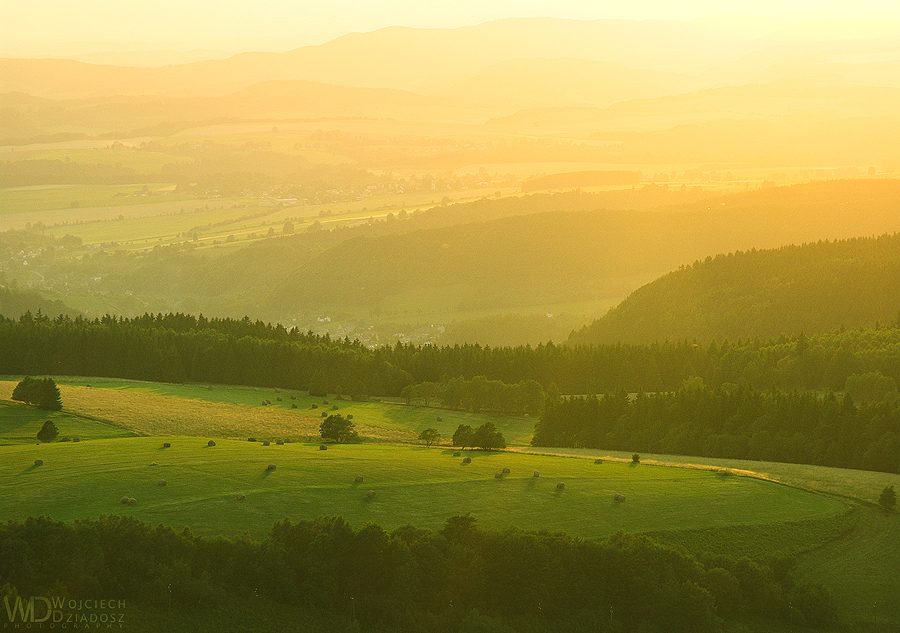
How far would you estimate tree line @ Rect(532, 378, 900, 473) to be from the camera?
328ft

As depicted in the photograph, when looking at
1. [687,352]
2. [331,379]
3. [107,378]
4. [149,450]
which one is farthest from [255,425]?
[687,352]

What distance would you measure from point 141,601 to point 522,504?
2913cm

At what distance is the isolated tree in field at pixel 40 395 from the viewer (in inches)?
4058

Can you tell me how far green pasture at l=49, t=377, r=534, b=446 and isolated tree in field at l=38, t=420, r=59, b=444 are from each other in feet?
124

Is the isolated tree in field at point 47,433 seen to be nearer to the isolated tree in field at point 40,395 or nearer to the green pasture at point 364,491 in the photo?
the green pasture at point 364,491

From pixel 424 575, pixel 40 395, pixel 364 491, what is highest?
pixel 40 395

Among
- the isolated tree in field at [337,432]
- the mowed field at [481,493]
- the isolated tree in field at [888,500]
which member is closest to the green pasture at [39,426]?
the mowed field at [481,493]

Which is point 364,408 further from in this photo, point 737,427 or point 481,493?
point 481,493

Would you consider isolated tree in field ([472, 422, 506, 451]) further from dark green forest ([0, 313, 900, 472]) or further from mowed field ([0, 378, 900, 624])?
dark green forest ([0, 313, 900, 472])

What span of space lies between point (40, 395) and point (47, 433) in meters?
18.0

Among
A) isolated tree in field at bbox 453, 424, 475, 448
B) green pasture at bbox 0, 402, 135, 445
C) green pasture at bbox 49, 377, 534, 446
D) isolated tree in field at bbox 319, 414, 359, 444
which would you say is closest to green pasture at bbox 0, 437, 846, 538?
green pasture at bbox 0, 402, 135, 445

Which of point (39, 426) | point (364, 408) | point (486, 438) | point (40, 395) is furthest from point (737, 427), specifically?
point (40, 395)

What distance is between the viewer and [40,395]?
10406 cm

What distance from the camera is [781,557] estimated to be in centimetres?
6050
